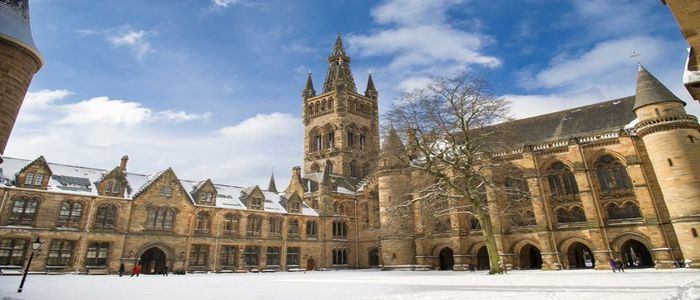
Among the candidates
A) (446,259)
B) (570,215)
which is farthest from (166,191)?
(570,215)

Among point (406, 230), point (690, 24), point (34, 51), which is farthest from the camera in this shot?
point (406, 230)

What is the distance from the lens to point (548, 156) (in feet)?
106

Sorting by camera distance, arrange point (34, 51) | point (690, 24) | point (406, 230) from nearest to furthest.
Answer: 1. point (690, 24)
2. point (34, 51)
3. point (406, 230)

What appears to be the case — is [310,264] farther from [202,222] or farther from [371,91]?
[371,91]

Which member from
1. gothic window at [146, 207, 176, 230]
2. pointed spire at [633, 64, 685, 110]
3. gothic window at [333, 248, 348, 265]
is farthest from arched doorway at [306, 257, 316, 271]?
pointed spire at [633, 64, 685, 110]

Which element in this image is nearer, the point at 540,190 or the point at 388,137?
the point at 388,137

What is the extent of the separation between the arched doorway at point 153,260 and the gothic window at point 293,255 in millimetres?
12180

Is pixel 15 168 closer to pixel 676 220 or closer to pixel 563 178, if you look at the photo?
pixel 563 178

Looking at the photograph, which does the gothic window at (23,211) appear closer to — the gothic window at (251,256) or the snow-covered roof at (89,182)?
the snow-covered roof at (89,182)

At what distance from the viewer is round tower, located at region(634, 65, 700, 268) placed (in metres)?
24.3

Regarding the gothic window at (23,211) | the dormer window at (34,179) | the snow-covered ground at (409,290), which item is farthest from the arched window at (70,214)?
the snow-covered ground at (409,290)

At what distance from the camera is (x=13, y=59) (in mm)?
11570

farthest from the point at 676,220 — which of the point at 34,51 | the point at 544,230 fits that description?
the point at 34,51

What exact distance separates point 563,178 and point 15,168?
44.0 metres
